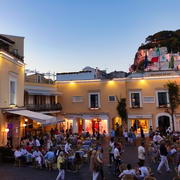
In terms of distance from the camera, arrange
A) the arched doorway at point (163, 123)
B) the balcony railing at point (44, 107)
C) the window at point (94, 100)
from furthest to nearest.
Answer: the window at point (94, 100), the arched doorway at point (163, 123), the balcony railing at point (44, 107)

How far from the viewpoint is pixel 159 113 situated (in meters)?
27.1

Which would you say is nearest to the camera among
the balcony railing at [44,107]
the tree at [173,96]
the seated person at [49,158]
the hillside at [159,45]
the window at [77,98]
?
the seated person at [49,158]

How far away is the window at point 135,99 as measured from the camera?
27.9 metres

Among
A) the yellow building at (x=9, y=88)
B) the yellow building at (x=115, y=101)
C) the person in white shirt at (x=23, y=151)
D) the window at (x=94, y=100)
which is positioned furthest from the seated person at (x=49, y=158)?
the window at (x=94, y=100)

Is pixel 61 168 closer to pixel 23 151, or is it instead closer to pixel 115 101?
pixel 23 151

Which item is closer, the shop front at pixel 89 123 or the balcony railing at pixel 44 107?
the balcony railing at pixel 44 107

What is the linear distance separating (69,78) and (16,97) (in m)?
13.3

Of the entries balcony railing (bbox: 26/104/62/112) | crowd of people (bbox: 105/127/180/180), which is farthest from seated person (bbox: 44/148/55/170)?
balcony railing (bbox: 26/104/62/112)

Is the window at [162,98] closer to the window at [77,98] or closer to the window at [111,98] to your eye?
the window at [111,98]

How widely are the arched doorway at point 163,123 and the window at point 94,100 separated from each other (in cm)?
791

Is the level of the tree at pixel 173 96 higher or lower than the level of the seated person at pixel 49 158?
higher

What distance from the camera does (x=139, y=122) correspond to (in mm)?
27703

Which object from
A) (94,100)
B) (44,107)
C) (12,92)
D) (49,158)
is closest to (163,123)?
(94,100)

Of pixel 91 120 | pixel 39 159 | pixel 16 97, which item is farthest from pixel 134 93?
pixel 39 159
